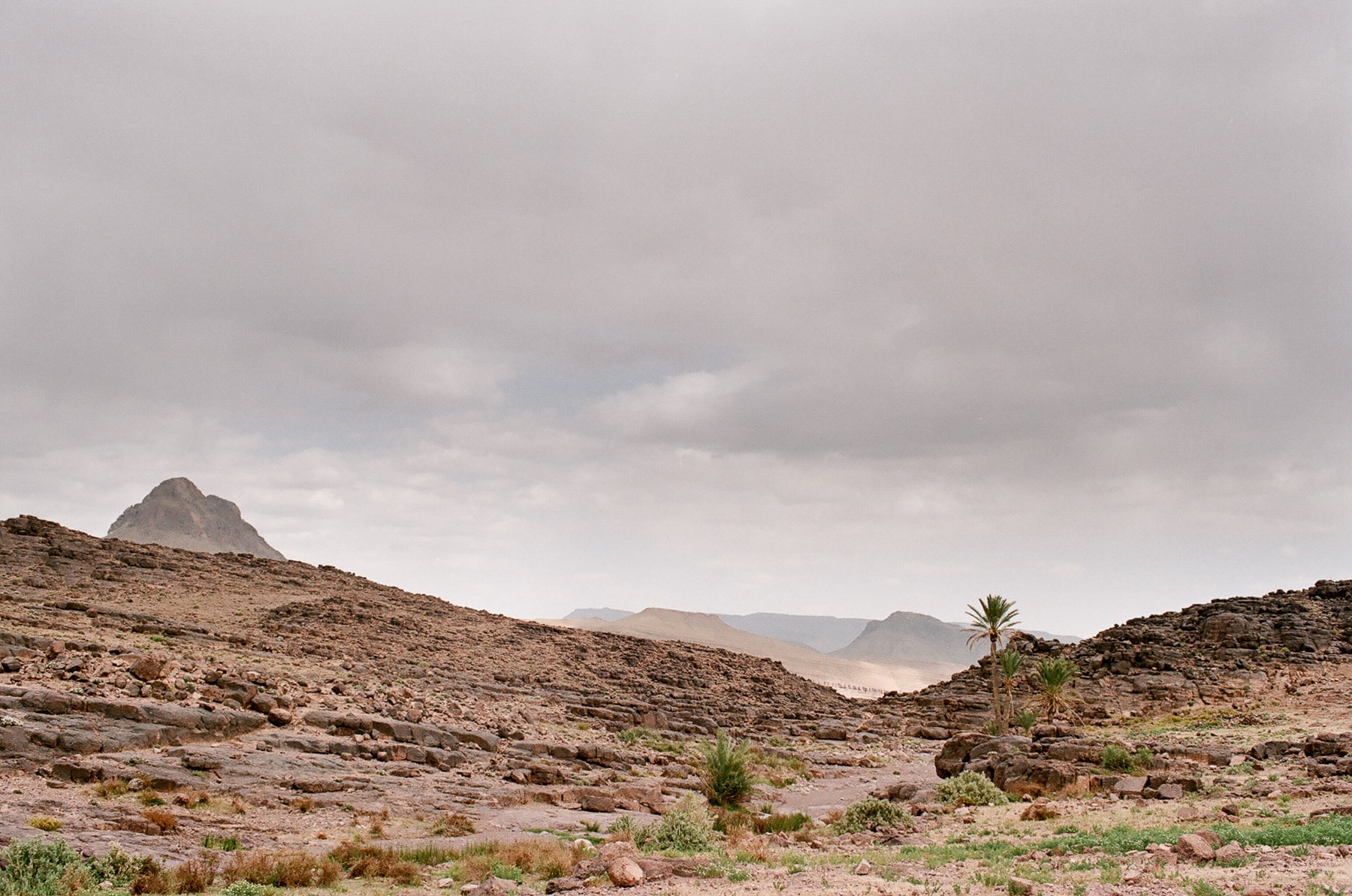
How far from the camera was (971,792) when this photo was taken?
25.7 m

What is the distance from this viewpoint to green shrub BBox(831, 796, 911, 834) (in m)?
21.3

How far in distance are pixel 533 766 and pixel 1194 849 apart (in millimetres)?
23357

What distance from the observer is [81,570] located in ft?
181

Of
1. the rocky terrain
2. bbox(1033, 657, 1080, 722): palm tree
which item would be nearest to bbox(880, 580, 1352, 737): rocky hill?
the rocky terrain

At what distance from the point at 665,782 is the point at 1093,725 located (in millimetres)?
42067

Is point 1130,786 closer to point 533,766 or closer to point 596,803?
point 596,803

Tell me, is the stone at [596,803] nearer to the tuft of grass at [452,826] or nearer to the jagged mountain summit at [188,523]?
the tuft of grass at [452,826]

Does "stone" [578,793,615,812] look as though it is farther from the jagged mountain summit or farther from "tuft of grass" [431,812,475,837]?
the jagged mountain summit

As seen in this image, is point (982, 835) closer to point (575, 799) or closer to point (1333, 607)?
point (575, 799)

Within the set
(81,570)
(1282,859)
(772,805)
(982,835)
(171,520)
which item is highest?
(171,520)

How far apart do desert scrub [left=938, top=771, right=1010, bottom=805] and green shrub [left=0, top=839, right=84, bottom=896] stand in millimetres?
23055

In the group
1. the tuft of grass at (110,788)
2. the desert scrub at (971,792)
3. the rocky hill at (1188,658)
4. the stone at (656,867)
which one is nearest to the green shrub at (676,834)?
the stone at (656,867)

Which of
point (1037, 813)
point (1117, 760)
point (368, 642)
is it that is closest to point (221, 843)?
point (1037, 813)

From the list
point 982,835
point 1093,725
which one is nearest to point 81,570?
point 982,835
